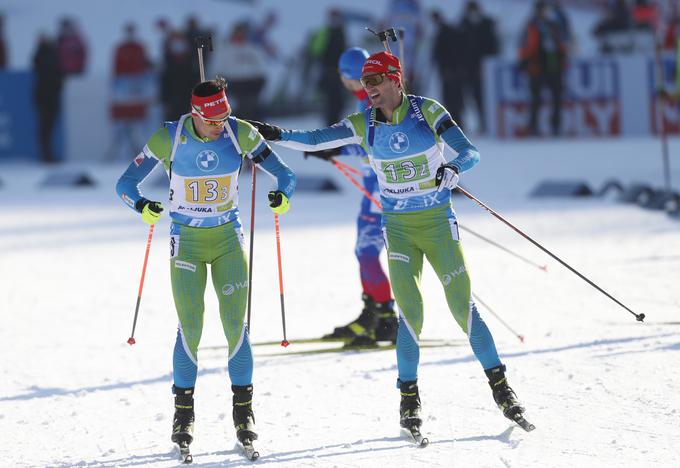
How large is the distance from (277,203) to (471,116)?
20.4 metres

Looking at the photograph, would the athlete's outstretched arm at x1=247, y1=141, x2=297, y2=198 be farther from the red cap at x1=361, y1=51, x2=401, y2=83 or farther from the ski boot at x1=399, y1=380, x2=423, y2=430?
the ski boot at x1=399, y1=380, x2=423, y2=430

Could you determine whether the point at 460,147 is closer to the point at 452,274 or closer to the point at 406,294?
Answer: the point at 452,274

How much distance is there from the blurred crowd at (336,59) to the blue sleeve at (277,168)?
14.5 meters

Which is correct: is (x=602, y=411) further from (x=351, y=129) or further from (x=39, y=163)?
(x=39, y=163)

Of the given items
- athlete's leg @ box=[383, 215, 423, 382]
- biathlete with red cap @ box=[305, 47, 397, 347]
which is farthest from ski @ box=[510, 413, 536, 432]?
Result: biathlete with red cap @ box=[305, 47, 397, 347]

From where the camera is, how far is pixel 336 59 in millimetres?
21875

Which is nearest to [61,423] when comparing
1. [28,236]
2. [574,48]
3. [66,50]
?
[28,236]

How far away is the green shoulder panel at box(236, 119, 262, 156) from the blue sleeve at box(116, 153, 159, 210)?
1.52 ft

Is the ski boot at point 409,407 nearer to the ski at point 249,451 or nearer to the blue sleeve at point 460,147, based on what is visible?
the ski at point 249,451

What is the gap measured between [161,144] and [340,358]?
271cm

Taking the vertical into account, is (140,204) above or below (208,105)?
below

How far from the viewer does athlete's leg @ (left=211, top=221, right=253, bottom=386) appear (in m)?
6.46

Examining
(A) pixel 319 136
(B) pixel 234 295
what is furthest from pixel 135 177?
(A) pixel 319 136

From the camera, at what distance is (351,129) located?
22.6ft
